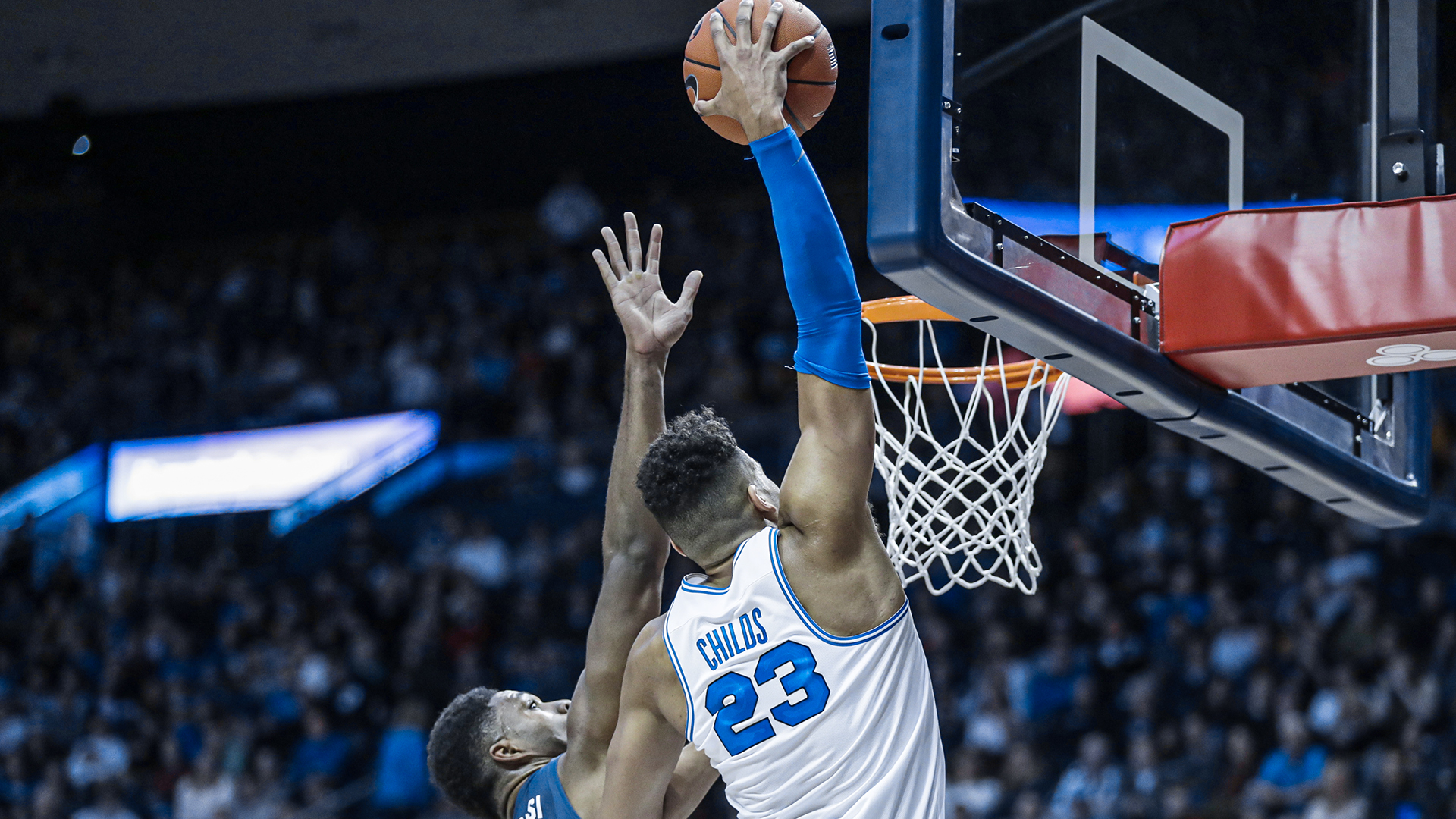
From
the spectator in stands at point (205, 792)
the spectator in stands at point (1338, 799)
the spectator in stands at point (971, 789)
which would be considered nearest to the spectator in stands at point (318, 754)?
the spectator in stands at point (205, 792)

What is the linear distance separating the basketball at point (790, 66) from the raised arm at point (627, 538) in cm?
33

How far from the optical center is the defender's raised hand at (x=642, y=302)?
10.3ft

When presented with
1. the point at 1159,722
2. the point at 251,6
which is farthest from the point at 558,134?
the point at 1159,722

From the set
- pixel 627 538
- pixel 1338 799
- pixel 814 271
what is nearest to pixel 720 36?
pixel 814 271

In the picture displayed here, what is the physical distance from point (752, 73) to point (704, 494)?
732 millimetres

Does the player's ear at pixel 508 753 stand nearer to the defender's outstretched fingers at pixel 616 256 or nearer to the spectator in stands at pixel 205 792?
the defender's outstretched fingers at pixel 616 256

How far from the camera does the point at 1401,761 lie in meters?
7.20

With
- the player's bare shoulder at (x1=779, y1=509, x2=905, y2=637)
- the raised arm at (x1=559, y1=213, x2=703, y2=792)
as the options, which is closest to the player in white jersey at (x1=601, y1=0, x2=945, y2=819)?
the player's bare shoulder at (x1=779, y1=509, x2=905, y2=637)

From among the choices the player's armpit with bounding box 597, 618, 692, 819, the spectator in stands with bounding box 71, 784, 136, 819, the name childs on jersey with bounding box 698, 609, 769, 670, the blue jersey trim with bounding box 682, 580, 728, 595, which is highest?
the blue jersey trim with bounding box 682, 580, 728, 595

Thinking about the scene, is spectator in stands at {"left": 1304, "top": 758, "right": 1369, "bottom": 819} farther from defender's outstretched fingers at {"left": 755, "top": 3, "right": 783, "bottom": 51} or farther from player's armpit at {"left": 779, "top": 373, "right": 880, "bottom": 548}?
defender's outstretched fingers at {"left": 755, "top": 3, "right": 783, "bottom": 51}

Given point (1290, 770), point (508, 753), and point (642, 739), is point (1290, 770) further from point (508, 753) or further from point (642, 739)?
point (642, 739)

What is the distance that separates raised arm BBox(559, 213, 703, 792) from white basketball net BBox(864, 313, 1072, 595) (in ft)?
2.06

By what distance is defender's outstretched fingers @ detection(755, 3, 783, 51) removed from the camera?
8.29 ft

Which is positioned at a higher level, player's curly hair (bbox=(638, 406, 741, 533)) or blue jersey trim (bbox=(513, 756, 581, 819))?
player's curly hair (bbox=(638, 406, 741, 533))
